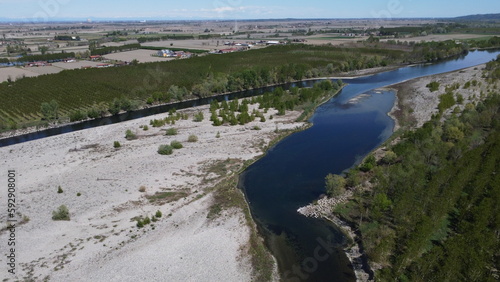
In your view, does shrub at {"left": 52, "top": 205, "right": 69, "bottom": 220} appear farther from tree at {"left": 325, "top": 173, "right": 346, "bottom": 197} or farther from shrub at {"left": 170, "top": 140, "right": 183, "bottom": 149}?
tree at {"left": 325, "top": 173, "right": 346, "bottom": 197}

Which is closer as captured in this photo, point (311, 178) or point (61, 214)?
point (61, 214)

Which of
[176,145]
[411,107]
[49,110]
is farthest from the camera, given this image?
[411,107]

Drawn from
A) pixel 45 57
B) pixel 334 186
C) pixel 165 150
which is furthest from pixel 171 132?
pixel 45 57

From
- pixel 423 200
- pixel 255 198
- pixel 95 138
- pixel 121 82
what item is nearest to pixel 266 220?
pixel 255 198

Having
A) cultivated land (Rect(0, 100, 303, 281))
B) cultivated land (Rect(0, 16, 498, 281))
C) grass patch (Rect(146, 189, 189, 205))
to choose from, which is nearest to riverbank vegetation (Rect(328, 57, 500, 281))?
cultivated land (Rect(0, 16, 498, 281))

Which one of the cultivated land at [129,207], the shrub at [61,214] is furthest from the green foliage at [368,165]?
the shrub at [61,214]

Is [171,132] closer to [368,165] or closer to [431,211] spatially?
[368,165]
